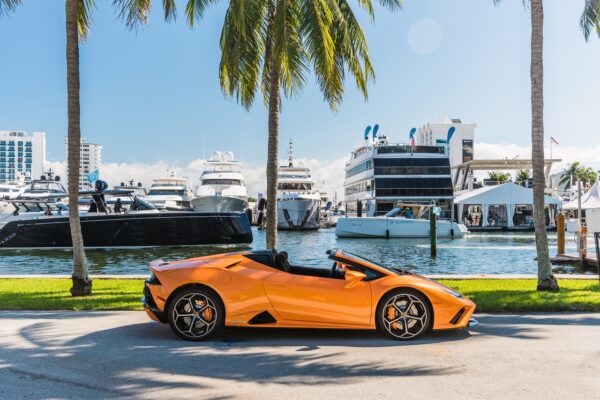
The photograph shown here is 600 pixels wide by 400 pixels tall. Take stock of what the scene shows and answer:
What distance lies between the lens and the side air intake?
6.19m

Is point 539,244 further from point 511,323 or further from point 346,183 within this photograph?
point 346,183

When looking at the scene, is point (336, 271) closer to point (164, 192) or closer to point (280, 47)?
point (280, 47)

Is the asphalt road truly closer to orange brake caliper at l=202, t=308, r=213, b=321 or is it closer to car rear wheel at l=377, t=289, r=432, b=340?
car rear wheel at l=377, t=289, r=432, b=340

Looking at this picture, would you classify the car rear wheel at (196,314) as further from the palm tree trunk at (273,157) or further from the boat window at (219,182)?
the boat window at (219,182)

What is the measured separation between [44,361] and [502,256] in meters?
23.9

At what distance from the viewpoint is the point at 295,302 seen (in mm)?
6168

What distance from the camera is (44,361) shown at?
530cm

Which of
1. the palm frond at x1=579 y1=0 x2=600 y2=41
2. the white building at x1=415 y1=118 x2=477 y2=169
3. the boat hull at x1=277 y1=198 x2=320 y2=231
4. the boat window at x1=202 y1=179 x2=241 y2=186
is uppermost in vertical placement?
the white building at x1=415 y1=118 x2=477 y2=169

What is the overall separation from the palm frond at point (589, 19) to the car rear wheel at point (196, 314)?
11687mm

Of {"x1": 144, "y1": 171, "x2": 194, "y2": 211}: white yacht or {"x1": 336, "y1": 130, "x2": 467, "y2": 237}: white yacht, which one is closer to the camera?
{"x1": 144, "y1": 171, "x2": 194, "y2": 211}: white yacht

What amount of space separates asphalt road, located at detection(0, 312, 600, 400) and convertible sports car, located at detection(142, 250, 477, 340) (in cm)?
22

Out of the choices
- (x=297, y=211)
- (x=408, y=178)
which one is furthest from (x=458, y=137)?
(x=297, y=211)

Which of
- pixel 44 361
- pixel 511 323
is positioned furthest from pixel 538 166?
pixel 44 361

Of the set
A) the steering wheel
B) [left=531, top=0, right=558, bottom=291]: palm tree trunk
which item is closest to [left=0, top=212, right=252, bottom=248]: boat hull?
[left=531, top=0, right=558, bottom=291]: palm tree trunk
